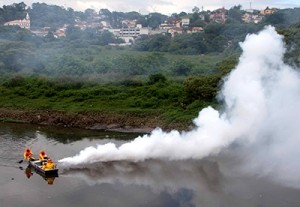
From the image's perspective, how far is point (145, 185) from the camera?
32406 millimetres

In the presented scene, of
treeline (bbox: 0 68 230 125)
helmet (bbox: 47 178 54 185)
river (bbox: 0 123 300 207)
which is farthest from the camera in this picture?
treeline (bbox: 0 68 230 125)

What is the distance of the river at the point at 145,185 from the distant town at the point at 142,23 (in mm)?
100483

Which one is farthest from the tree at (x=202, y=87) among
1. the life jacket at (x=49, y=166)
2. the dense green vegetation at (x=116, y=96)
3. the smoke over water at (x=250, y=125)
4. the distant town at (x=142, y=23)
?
the distant town at (x=142, y=23)

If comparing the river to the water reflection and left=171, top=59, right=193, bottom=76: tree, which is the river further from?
left=171, top=59, right=193, bottom=76: tree

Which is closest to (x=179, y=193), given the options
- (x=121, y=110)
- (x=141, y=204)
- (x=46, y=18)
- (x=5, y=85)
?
(x=141, y=204)

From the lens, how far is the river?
29.3 metres

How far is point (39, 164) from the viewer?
35.5 metres

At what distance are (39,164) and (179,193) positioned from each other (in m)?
11.1

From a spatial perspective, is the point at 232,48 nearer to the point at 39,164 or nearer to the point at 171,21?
the point at 39,164

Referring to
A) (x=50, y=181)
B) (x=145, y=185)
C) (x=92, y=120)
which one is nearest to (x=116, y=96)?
(x=92, y=120)

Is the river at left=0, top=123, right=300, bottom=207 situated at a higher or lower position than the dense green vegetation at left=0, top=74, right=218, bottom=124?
lower

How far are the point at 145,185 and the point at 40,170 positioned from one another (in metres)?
7.75

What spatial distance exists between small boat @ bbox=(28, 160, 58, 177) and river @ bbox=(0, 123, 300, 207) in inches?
17.6

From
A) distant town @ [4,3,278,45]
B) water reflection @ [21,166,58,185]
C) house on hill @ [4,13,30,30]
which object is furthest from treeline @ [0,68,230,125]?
house on hill @ [4,13,30,30]
